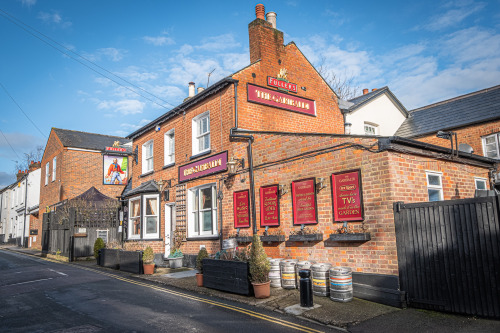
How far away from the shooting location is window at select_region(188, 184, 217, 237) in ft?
46.1

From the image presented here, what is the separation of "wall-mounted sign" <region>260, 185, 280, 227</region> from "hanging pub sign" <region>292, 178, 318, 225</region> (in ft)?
2.48

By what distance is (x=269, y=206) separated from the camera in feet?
Answer: 36.8

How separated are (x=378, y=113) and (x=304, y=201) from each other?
1374 cm

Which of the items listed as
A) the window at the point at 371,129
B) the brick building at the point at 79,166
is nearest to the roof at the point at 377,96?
the window at the point at 371,129

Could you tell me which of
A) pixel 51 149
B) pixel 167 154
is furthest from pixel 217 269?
pixel 51 149

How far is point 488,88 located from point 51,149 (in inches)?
1214

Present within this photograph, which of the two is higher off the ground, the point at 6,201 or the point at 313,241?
the point at 6,201

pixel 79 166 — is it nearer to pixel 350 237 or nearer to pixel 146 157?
pixel 146 157

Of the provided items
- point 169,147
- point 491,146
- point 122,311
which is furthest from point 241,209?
point 491,146

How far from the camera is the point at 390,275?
785 centimetres

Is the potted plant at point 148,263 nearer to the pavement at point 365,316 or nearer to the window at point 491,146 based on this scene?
the pavement at point 365,316

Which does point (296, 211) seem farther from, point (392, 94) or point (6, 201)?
point (6, 201)

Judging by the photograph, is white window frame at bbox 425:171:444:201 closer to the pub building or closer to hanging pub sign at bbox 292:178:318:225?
the pub building

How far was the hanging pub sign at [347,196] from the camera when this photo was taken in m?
8.69
